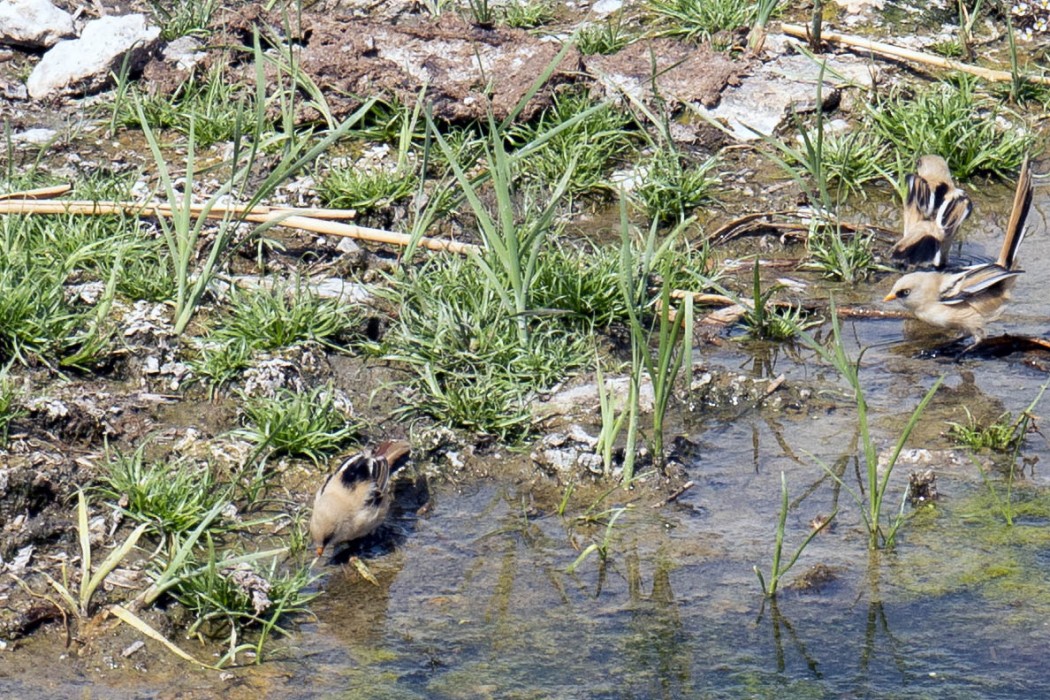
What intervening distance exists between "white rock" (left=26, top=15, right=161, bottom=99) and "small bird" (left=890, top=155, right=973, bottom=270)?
412 centimetres

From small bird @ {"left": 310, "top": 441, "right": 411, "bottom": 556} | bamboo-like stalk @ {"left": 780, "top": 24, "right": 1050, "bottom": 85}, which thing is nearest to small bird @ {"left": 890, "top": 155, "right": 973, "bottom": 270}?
bamboo-like stalk @ {"left": 780, "top": 24, "right": 1050, "bottom": 85}

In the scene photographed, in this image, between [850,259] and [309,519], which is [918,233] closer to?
[850,259]

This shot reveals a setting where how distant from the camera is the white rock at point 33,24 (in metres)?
Result: 7.56

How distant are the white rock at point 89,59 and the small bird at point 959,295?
4.25 meters

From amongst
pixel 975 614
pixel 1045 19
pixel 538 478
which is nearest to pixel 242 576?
pixel 538 478

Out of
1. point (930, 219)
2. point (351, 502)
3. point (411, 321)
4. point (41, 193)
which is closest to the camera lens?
point (351, 502)

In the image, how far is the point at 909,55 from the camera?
793 centimetres

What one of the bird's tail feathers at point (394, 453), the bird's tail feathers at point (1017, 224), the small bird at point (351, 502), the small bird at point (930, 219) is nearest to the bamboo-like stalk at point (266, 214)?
the bird's tail feathers at point (394, 453)

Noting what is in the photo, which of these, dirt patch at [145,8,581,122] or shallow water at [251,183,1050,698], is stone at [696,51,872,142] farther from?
shallow water at [251,183,1050,698]

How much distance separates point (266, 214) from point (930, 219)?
3.07m

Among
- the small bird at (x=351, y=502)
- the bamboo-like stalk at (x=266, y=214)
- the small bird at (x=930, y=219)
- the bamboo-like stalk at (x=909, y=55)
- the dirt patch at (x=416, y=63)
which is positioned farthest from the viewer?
the bamboo-like stalk at (x=909, y=55)

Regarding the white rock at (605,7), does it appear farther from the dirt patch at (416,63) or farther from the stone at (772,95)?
the stone at (772,95)

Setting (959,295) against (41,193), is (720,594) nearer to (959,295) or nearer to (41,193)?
(959,295)

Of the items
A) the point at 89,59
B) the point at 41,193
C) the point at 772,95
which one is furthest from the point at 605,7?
the point at 41,193
